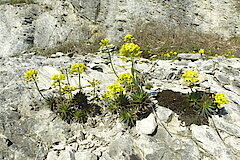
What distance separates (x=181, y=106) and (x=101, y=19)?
40.1 feet

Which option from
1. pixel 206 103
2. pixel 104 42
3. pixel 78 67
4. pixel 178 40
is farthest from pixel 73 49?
pixel 206 103

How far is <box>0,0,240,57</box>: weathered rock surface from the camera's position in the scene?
529 inches

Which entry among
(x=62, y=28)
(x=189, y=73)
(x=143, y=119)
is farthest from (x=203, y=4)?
(x=143, y=119)

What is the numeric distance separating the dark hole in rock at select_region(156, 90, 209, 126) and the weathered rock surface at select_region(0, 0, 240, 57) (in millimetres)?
9439

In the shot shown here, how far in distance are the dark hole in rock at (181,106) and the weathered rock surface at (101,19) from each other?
372 inches

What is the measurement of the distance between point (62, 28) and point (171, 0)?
9370 mm

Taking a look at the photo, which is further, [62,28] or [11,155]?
[62,28]

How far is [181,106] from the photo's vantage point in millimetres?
3826

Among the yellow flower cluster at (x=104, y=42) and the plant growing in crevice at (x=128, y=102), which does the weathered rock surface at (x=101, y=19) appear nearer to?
the yellow flower cluster at (x=104, y=42)

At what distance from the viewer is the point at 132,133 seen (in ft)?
11.6

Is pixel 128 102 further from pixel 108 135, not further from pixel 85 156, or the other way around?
pixel 85 156

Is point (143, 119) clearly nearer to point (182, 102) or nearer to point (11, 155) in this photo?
point (182, 102)

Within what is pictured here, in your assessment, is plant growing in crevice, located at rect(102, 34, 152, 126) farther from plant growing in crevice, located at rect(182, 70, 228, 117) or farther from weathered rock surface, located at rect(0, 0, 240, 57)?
weathered rock surface, located at rect(0, 0, 240, 57)

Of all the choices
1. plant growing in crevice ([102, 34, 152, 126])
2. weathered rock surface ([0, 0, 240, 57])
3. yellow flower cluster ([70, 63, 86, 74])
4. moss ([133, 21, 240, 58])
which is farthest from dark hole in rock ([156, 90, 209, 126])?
weathered rock surface ([0, 0, 240, 57])
